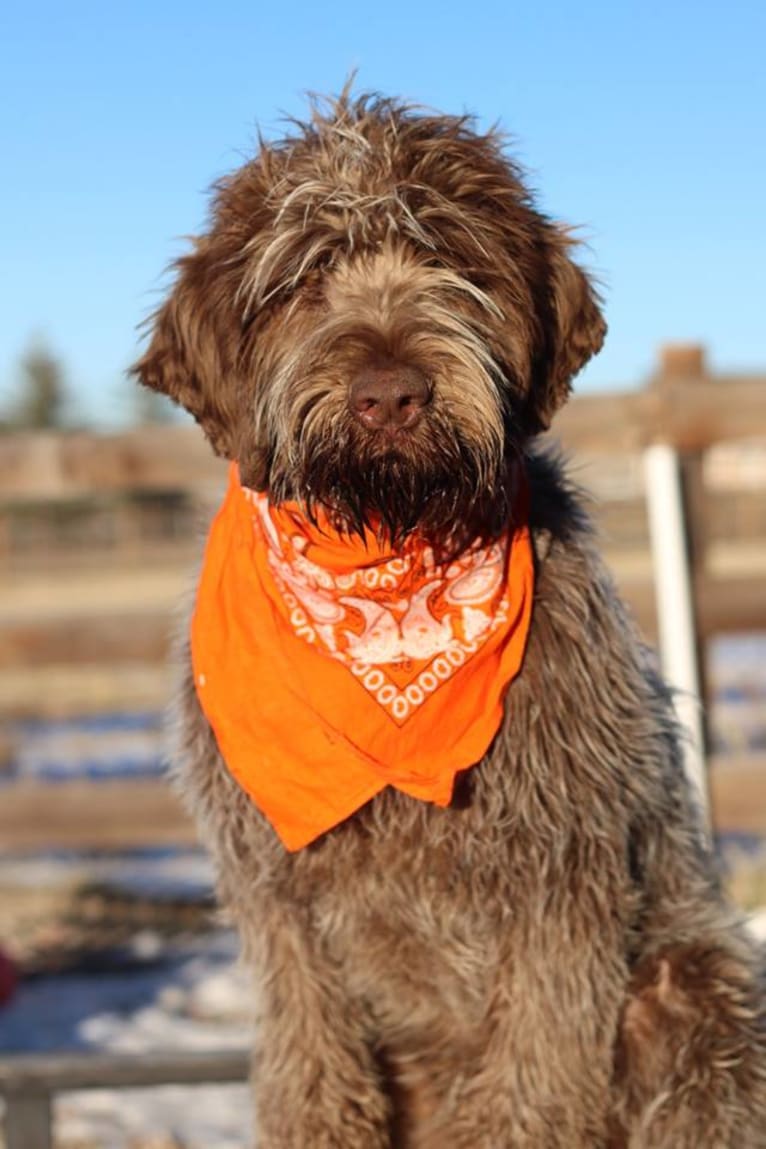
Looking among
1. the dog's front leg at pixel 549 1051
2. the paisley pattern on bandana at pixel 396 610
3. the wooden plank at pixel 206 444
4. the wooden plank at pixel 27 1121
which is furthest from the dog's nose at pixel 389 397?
the wooden plank at pixel 206 444

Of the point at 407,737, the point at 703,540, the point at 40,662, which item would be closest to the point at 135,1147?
the point at 407,737

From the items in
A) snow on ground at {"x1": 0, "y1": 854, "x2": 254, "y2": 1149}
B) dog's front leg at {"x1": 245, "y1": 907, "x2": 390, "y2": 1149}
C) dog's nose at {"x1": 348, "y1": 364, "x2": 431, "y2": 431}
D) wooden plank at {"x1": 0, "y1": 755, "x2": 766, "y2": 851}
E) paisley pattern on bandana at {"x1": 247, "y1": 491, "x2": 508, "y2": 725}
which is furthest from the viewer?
A: wooden plank at {"x1": 0, "y1": 755, "x2": 766, "y2": 851}

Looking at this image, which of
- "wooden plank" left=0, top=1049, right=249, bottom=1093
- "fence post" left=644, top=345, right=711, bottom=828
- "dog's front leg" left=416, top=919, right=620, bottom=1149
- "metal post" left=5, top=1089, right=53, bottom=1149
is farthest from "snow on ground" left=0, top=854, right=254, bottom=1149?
"fence post" left=644, top=345, right=711, bottom=828

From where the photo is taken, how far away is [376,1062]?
291cm

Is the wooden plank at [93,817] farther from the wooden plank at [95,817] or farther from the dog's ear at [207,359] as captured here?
the dog's ear at [207,359]

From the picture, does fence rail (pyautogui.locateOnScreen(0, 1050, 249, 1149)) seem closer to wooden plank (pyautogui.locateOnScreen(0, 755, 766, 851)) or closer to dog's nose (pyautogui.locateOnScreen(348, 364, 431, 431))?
dog's nose (pyautogui.locateOnScreen(348, 364, 431, 431))

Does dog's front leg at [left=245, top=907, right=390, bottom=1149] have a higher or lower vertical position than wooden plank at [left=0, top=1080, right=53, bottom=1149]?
higher

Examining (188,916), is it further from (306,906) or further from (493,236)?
(493,236)

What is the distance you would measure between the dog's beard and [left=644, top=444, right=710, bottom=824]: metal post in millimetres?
3313

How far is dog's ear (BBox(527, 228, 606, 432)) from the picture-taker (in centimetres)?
257

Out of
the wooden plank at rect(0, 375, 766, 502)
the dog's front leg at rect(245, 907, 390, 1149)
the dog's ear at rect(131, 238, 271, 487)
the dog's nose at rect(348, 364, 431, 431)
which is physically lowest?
the dog's front leg at rect(245, 907, 390, 1149)

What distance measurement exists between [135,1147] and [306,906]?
5.50ft

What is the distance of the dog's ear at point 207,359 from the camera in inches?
99.5

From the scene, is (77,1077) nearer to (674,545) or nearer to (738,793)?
(738,793)
